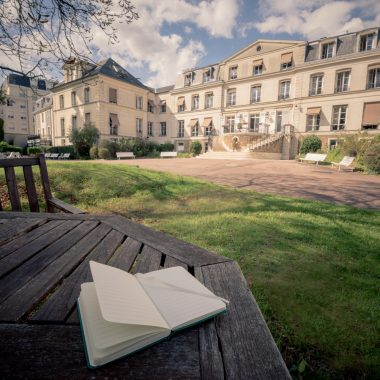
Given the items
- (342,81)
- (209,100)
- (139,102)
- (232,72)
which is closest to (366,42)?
(342,81)

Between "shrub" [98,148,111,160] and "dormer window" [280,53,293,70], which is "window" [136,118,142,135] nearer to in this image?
"shrub" [98,148,111,160]

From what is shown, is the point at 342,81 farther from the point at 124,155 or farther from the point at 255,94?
the point at 124,155

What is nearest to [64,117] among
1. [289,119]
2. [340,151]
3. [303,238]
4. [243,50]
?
[243,50]

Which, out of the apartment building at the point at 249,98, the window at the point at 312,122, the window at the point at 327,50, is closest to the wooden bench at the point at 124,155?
the apartment building at the point at 249,98

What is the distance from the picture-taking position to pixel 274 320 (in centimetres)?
207

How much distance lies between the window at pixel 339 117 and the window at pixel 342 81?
1663mm

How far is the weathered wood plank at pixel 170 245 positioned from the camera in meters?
1.43

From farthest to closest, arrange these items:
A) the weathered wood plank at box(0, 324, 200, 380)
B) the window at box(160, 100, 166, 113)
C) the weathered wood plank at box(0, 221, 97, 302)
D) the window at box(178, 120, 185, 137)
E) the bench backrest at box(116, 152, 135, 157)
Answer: the window at box(160, 100, 166, 113) < the window at box(178, 120, 185, 137) < the bench backrest at box(116, 152, 135, 157) < the weathered wood plank at box(0, 221, 97, 302) < the weathered wood plank at box(0, 324, 200, 380)

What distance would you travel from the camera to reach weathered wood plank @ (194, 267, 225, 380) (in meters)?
0.68

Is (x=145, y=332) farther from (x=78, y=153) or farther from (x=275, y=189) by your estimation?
(x=78, y=153)

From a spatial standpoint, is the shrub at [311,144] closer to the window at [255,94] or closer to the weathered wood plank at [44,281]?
the window at [255,94]

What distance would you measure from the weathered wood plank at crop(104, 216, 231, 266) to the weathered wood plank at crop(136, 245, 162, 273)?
47 mm

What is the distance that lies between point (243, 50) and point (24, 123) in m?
47.8

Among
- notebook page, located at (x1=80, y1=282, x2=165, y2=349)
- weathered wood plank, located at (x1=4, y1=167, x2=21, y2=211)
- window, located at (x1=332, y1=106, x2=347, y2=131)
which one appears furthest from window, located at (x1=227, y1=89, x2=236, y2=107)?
notebook page, located at (x1=80, y1=282, x2=165, y2=349)
